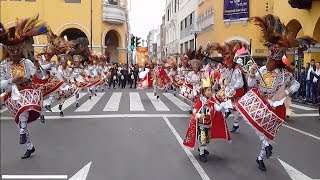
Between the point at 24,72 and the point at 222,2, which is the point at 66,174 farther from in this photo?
the point at 222,2

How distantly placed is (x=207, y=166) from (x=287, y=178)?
4.80ft

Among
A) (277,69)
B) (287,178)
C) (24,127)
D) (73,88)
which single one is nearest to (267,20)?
(277,69)

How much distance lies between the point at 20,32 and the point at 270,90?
4.94 m

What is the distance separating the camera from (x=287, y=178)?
23.6 feet

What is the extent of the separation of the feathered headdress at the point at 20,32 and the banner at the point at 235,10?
27.3m

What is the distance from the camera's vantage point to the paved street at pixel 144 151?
7445mm

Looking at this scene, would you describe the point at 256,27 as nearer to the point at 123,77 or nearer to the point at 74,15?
the point at 123,77

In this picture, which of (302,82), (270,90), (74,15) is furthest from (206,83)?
(74,15)

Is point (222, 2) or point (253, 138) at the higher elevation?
point (222, 2)

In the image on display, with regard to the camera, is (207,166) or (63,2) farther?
(63,2)

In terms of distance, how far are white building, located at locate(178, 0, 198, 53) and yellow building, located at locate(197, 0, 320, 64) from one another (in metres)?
3.11

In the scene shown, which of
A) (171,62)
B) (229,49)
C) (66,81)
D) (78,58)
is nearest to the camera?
(229,49)

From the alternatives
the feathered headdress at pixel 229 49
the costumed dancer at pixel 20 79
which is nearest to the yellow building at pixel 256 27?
the feathered headdress at pixel 229 49

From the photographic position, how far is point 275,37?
8.03 meters
